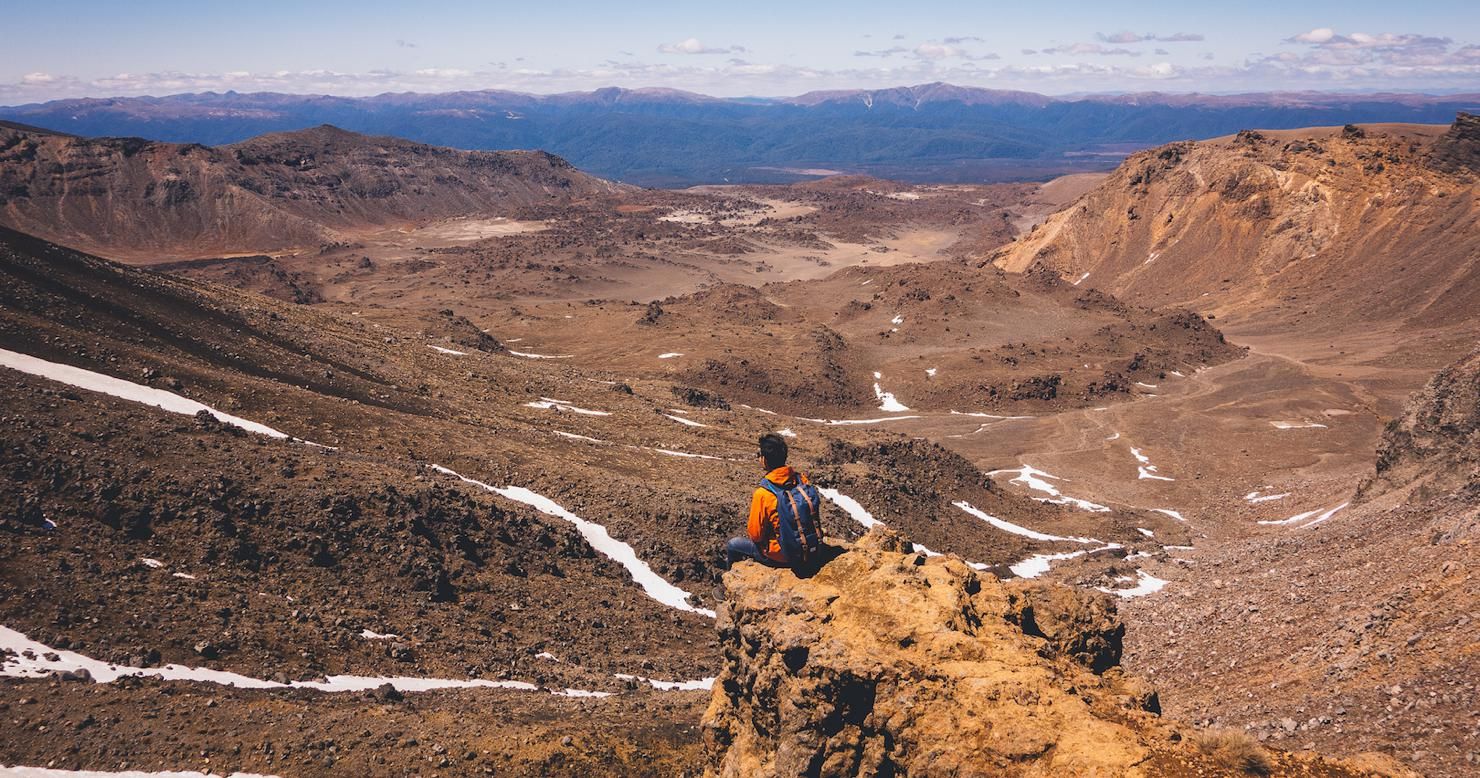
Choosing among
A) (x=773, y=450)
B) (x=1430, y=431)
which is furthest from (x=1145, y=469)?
(x=773, y=450)

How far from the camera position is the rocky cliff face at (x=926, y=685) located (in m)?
8.55

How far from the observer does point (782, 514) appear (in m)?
11.6

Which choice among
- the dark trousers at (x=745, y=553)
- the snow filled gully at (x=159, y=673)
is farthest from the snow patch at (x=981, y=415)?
the dark trousers at (x=745, y=553)

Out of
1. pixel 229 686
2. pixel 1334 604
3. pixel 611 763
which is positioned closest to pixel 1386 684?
pixel 1334 604

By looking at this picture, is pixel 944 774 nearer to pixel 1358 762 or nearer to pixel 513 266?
pixel 1358 762

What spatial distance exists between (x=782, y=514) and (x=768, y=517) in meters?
0.23

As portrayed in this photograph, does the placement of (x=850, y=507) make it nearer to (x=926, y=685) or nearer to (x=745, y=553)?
(x=745, y=553)

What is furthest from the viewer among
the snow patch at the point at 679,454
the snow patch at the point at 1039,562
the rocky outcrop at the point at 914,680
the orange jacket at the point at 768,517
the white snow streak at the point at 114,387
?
the snow patch at the point at 679,454

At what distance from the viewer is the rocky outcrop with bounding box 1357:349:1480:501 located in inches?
1412

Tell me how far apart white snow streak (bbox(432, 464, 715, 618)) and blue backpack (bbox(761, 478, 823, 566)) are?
48.1ft

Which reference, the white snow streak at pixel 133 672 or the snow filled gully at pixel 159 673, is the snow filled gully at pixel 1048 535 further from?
the white snow streak at pixel 133 672

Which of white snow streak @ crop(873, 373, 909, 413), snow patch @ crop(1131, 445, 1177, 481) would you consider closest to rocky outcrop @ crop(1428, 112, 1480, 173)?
snow patch @ crop(1131, 445, 1177, 481)

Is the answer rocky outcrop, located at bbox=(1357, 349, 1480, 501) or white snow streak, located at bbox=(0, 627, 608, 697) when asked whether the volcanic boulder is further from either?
rocky outcrop, located at bbox=(1357, 349, 1480, 501)

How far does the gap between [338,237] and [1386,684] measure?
216m
